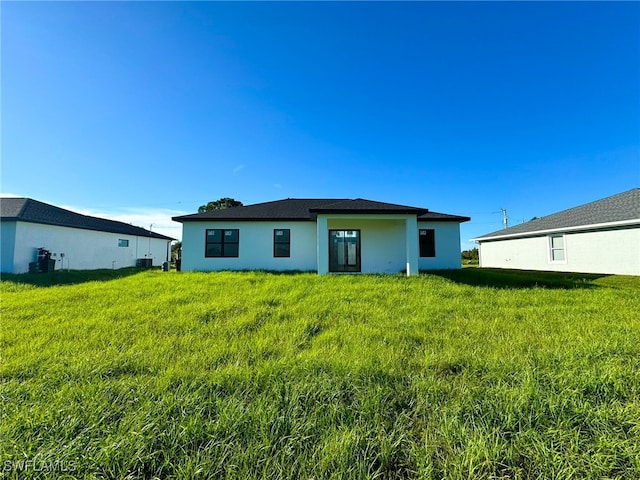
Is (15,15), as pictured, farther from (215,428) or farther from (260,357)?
(215,428)

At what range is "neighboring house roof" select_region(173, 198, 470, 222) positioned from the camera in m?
11.0

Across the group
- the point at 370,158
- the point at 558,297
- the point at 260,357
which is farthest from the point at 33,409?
the point at 370,158

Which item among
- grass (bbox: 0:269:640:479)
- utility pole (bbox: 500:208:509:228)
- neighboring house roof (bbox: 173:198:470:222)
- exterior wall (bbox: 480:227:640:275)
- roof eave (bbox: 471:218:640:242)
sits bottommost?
grass (bbox: 0:269:640:479)

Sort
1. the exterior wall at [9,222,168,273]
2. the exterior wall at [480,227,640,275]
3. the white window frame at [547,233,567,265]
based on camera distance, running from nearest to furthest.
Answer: the exterior wall at [480,227,640,275], the exterior wall at [9,222,168,273], the white window frame at [547,233,567,265]

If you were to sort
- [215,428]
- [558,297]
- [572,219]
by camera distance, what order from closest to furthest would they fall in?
[215,428]
[558,297]
[572,219]

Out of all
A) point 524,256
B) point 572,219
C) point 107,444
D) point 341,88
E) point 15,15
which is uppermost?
point 341,88

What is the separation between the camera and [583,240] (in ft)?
47.5

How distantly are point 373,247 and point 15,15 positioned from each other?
13080 mm

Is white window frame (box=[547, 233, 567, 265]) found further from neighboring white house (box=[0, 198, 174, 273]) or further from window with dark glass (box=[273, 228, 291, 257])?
neighboring white house (box=[0, 198, 174, 273])

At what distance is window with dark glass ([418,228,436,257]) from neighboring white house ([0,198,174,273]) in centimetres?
2052

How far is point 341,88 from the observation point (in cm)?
1130

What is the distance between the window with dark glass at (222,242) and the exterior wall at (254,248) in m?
0.21

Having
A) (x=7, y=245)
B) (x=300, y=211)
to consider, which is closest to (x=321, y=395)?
(x=300, y=211)

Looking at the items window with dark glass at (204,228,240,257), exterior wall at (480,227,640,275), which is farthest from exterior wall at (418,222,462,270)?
window with dark glass at (204,228,240,257)
